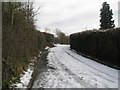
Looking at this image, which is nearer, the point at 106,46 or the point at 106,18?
the point at 106,46

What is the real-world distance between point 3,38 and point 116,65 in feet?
26.5

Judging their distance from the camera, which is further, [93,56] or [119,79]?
[93,56]

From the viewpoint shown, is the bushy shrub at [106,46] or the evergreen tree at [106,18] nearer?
the bushy shrub at [106,46]

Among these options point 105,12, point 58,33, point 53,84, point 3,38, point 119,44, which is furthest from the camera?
point 58,33

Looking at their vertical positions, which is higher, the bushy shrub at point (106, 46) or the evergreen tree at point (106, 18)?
the evergreen tree at point (106, 18)

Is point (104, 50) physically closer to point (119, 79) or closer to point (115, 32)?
point (115, 32)

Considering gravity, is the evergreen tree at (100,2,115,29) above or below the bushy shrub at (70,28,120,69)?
above

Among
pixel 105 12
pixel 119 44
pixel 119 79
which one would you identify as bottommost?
pixel 119 79

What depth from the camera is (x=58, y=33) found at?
338 feet

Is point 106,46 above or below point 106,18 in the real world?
below

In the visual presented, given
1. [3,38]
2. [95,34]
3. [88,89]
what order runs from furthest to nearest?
[95,34], [3,38], [88,89]

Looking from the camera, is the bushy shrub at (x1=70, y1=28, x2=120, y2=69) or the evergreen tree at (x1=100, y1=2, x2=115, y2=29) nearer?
the bushy shrub at (x1=70, y1=28, x2=120, y2=69)

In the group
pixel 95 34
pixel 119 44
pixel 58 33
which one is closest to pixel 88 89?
pixel 119 44

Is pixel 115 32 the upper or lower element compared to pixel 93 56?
upper
